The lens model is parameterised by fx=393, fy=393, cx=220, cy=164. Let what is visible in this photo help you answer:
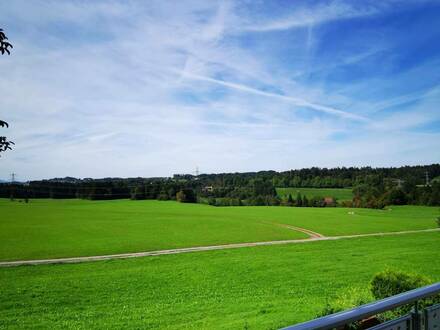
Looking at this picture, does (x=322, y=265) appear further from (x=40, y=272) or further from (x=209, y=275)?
(x=40, y=272)

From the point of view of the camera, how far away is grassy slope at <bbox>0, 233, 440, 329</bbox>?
1362 cm

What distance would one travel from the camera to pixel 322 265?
25.2 metres

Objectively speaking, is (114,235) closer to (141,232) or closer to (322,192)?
(141,232)

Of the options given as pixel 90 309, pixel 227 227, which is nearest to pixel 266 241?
pixel 227 227

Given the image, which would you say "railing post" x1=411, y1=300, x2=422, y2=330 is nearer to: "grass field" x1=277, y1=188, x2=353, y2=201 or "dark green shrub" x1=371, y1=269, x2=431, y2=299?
"dark green shrub" x1=371, y1=269, x2=431, y2=299

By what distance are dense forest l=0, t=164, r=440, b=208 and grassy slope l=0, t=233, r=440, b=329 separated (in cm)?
6624

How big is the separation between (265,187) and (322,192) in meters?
17.1

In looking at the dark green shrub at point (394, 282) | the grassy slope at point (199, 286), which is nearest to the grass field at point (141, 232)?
the grassy slope at point (199, 286)

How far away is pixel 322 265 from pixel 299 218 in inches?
1633

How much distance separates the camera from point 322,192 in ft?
385

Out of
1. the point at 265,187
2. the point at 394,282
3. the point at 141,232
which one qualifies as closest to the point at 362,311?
the point at 394,282

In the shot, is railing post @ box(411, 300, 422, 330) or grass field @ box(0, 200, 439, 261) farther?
grass field @ box(0, 200, 439, 261)

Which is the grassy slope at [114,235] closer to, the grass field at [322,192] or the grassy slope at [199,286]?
the grassy slope at [199,286]

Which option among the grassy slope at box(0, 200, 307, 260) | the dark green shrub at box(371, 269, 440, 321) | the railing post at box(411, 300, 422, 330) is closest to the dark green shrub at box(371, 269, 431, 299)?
the dark green shrub at box(371, 269, 440, 321)
